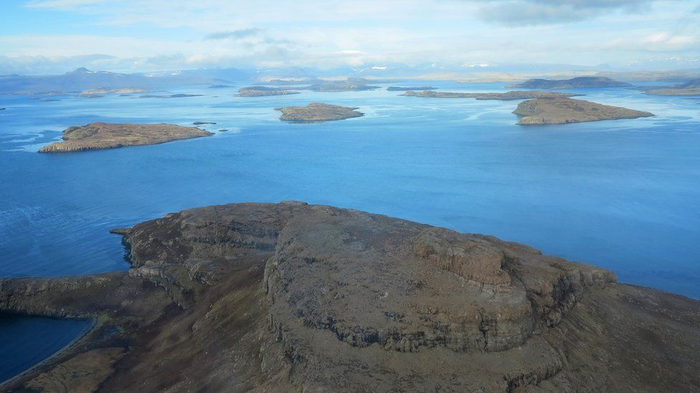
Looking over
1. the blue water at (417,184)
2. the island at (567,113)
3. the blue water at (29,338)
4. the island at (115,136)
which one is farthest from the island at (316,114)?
the blue water at (29,338)

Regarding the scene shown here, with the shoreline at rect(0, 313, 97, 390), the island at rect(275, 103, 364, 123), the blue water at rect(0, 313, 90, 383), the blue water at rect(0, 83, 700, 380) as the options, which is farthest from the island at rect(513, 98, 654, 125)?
the blue water at rect(0, 313, 90, 383)

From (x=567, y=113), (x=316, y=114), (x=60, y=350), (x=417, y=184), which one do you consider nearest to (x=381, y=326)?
(x=60, y=350)

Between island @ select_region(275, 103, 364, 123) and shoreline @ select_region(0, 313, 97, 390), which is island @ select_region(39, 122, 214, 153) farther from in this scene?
shoreline @ select_region(0, 313, 97, 390)

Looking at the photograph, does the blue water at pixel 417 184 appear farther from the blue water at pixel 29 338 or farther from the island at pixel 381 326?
the island at pixel 381 326

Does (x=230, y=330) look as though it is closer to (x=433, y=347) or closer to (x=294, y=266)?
Result: (x=294, y=266)

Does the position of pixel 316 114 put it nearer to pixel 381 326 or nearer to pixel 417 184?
pixel 417 184
